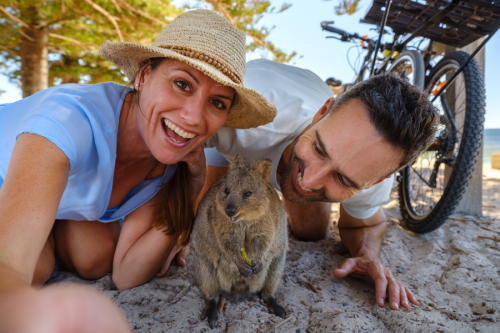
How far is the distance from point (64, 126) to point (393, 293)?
2.63m

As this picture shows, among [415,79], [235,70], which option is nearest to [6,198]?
[235,70]

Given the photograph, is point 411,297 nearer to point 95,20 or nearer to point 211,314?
point 211,314

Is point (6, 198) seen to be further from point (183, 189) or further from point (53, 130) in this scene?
point (183, 189)

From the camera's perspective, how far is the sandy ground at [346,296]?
6.81ft

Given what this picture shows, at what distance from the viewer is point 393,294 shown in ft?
7.59

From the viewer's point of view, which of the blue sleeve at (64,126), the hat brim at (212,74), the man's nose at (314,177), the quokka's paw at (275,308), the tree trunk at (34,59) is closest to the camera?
the blue sleeve at (64,126)

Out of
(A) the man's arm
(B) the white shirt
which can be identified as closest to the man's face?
(B) the white shirt

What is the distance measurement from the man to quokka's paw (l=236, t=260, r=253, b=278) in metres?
0.68

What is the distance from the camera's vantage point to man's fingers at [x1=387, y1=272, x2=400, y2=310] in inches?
88.1

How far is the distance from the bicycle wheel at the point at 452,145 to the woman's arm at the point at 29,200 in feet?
11.5

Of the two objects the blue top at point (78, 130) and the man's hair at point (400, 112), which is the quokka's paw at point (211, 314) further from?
the man's hair at point (400, 112)

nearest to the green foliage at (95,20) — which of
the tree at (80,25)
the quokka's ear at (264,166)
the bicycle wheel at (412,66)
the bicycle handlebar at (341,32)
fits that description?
the tree at (80,25)

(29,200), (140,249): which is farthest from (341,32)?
(29,200)

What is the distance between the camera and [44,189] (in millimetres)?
1307
